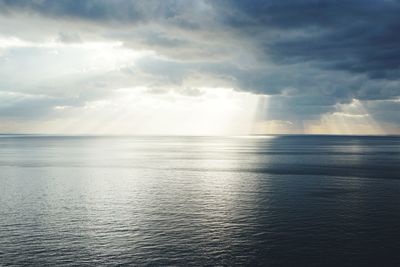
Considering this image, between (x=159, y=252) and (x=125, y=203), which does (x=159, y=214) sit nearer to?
(x=125, y=203)

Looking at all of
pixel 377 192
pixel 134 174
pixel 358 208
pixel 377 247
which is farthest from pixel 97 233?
pixel 134 174

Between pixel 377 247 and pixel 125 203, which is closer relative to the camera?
pixel 377 247

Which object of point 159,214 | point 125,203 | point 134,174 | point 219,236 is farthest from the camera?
point 134,174

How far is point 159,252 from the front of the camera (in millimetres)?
48000

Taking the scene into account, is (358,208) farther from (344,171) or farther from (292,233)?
(344,171)

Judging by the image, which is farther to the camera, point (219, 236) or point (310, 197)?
point (310, 197)

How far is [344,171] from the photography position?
136 m

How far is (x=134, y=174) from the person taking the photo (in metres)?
132

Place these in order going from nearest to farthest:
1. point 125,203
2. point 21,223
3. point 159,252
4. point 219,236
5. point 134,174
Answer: point 159,252, point 219,236, point 21,223, point 125,203, point 134,174

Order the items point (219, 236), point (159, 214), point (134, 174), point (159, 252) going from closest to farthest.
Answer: point (159, 252) < point (219, 236) < point (159, 214) < point (134, 174)

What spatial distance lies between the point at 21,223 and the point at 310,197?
57.5m

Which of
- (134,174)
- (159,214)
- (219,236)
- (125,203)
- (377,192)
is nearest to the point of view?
(219,236)

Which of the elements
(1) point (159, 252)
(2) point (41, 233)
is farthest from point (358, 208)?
(2) point (41, 233)

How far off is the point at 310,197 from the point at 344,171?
58.4 meters
